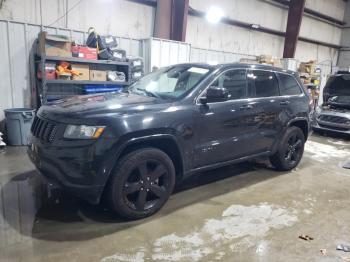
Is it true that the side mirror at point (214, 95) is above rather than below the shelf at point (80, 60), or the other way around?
below

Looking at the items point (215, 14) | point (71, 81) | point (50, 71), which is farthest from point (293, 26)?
point (50, 71)

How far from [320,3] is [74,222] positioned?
1385 centimetres

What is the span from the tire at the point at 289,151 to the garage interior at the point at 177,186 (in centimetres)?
14

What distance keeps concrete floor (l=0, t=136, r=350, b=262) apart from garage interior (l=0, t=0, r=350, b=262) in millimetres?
12

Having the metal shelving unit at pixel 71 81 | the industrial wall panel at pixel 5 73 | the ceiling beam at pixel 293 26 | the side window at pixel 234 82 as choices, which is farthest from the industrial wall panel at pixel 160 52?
the ceiling beam at pixel 293 26

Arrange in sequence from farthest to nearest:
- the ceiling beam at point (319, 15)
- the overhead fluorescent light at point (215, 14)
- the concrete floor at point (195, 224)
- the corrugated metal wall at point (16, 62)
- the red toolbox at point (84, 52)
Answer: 1. the ceiling beam at point (319, 15)
2. the overhead fluorescent light at point (215, 14)
3. the red toolbox at point (84, 52)
4. the corrugated metal wall at point (16, 62)
5. the concrete floor at point (195, 224)

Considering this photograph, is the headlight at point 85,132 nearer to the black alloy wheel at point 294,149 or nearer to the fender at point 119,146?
the fender at point 119,146

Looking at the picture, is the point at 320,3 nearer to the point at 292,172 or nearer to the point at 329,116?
the point at 329,116

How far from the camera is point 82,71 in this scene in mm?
5820

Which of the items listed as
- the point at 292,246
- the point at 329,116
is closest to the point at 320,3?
the point at 329,116

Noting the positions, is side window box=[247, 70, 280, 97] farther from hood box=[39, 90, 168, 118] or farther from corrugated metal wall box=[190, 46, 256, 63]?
corrugated metal wall box=[190, 46, 256, 63]

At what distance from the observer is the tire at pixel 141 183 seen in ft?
8.93

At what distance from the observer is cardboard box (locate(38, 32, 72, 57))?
528 centimetres

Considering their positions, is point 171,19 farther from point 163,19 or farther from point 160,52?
point 160,52
